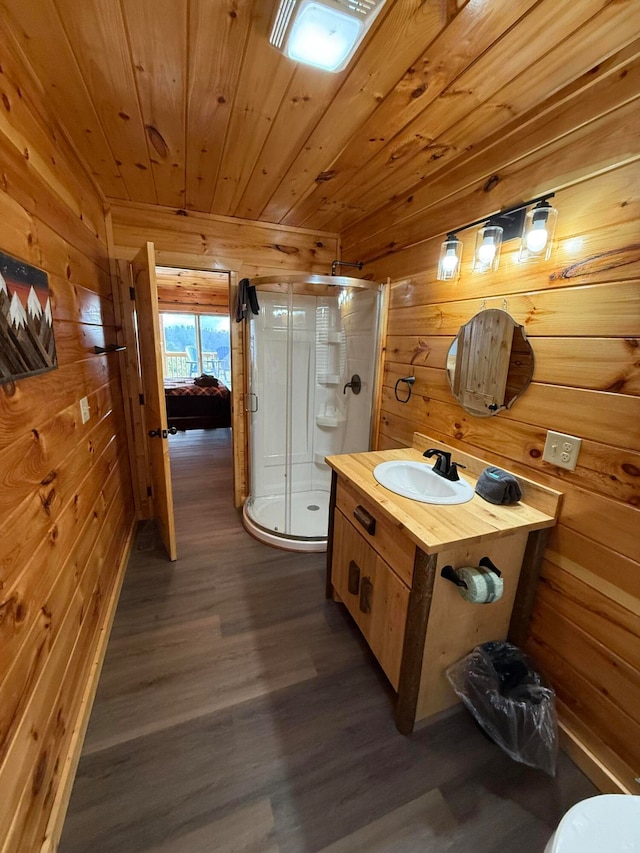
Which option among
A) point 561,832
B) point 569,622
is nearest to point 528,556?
point 569,622

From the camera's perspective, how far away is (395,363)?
233cm

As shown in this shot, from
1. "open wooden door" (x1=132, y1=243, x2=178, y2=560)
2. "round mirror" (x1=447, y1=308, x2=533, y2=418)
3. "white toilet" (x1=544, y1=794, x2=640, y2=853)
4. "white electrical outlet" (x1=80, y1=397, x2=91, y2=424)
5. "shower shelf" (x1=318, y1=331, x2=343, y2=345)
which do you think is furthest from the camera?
"shower shelf" (x1=318, y1=331, x2=343, y2=345)

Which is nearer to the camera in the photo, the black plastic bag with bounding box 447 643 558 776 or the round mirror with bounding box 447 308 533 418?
the black plastic bag with bounding box 447 643 558 776

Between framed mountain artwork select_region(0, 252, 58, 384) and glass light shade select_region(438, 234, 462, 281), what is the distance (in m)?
1.72

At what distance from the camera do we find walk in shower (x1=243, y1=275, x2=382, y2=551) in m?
2.66

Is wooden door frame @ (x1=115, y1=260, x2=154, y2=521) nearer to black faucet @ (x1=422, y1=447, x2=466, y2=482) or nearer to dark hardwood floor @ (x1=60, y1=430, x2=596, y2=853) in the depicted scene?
dark hardwood floor @ (x1=60, y1=430, x2=596, y2=853)

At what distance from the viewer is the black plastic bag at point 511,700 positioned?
1.21 metres

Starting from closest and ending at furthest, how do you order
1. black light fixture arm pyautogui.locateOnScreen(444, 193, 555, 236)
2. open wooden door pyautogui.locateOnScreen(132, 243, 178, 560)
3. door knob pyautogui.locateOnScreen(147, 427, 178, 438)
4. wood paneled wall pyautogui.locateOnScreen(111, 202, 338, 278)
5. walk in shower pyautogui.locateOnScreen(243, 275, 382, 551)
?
black light fixture arm pyautogui.locateOnScreen(444, 193, 555, 236) → open wooden door pyautogui.locateOnScreen(132, 243, 178, 560) → door knob pyautogui.locateOnScreen(147, 427, 178, 438) → wood paneled wall pyautogui.locateOnScreen(111, 202, 338, 278) → walk in shower pyautogui.locateOnScreen(243, 275, 382, 551)

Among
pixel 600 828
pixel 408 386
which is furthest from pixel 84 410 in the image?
pixel 600 828

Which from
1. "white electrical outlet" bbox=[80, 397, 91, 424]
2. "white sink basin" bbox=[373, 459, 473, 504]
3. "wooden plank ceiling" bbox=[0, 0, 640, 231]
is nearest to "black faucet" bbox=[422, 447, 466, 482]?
"white sink basin" bbox=[373, 459, 473, 504]

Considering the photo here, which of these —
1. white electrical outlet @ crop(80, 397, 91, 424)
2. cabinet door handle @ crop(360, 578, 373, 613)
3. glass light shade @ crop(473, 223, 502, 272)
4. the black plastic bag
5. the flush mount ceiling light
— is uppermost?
the flush mount ceiling light

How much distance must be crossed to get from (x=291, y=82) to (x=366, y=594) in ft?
6.90

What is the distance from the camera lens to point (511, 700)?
1.25 metres

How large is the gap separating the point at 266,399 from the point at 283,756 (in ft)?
7.90
